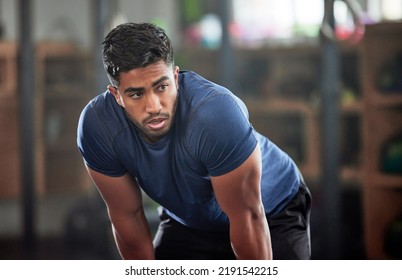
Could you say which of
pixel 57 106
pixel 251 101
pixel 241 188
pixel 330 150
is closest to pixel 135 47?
pixel 241 188

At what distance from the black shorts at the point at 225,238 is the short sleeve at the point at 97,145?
14 centimetres

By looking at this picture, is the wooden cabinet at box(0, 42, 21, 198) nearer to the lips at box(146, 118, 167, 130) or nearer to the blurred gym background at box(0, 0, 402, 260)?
the blurred gym background at box(0, 0, 402, 260)

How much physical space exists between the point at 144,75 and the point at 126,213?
0.27 meters

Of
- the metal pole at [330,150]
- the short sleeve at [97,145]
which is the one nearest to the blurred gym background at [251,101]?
the metal pole at [330,150]

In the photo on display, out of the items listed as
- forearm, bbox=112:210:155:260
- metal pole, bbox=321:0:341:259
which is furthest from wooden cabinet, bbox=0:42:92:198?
forearm, bbox=112:210:155:260

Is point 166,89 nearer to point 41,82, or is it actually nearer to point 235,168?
point 235,168

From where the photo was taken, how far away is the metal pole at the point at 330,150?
2.17 m

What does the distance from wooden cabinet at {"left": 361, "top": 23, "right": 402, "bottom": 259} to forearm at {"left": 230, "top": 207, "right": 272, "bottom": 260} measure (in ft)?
4.07

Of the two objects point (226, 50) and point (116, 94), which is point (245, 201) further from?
point (226, 50)

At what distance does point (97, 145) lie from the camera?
47.8 inches

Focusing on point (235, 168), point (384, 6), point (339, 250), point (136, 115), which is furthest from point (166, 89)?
point (384, 6)

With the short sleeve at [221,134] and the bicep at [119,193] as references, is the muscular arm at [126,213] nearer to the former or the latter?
the bicep at [119,193]

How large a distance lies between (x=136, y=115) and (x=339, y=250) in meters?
1.36

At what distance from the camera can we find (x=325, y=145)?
216 cm
